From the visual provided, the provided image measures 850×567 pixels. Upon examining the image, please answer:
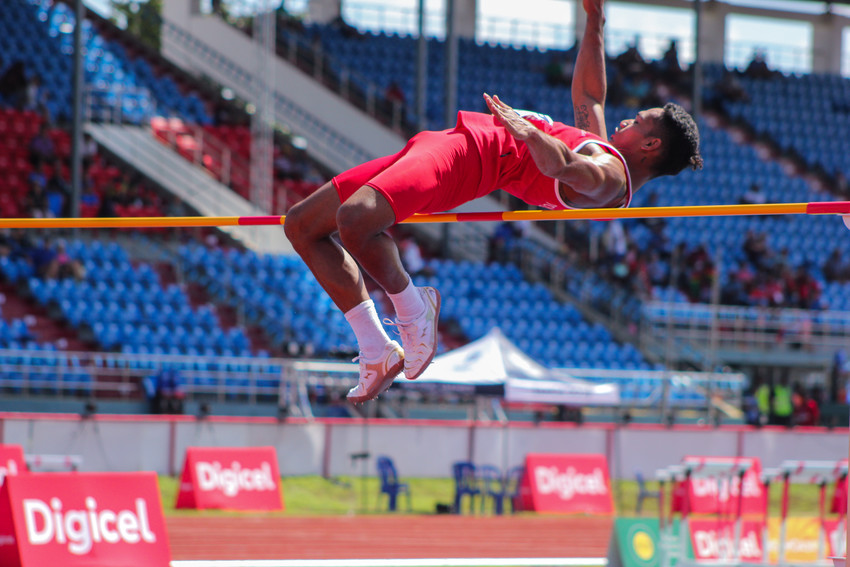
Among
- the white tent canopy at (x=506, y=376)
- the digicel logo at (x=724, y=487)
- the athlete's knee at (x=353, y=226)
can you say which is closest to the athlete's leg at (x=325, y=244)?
the athlete's knee at (x=353, y=226)

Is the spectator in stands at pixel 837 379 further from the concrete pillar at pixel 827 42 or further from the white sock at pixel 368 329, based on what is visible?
the white sock at pixel 368 329

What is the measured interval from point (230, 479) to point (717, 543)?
5.40 meters

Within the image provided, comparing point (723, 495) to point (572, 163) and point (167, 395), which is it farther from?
point (572, 163)

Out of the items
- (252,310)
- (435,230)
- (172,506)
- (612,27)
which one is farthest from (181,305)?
(612,27)

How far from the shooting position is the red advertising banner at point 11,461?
984 centimetres

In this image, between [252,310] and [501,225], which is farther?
[501,225]

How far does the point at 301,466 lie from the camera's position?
13.7 meters

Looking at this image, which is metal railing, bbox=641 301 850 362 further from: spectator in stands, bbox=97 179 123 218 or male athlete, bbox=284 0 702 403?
male athlete, bbox=284 0 702 403

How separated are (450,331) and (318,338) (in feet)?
8.64

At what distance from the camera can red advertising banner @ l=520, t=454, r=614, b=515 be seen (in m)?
13.4

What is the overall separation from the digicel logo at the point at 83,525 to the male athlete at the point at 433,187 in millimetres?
3645

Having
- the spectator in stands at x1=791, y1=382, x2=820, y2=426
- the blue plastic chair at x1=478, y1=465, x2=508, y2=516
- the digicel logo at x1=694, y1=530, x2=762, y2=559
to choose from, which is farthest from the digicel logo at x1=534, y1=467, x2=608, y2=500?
the spectator in stands at x1=791, y1=382, x2=820, y2=426

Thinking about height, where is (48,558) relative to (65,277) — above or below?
below

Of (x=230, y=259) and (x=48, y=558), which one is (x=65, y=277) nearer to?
(x=230, y=259)
